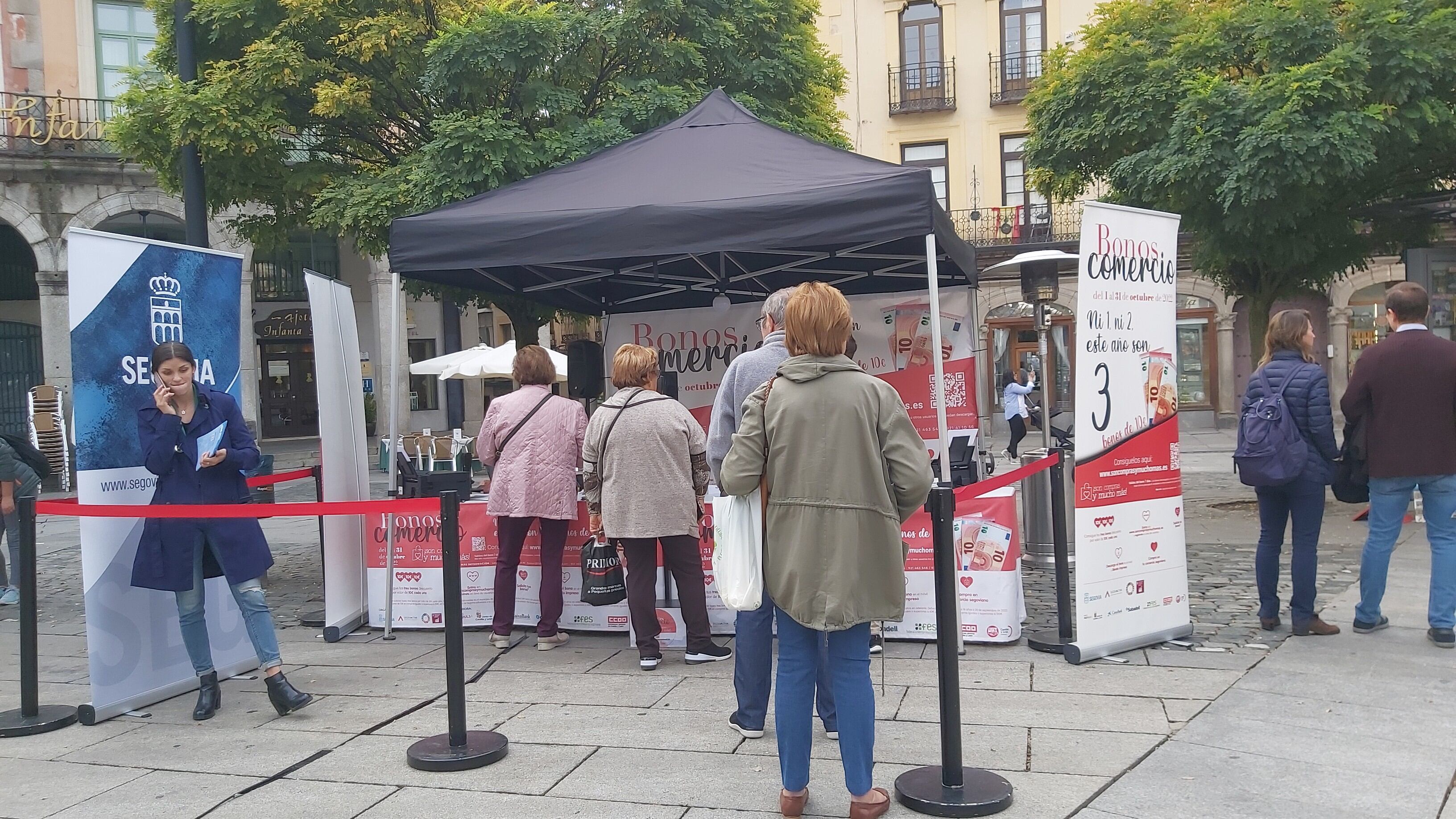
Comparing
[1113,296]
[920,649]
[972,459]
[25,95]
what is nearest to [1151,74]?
[972,459]

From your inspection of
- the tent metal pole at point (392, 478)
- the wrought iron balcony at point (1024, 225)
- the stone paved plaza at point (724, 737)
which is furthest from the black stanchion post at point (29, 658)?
the wrought iron balcony at point (1024, 225)

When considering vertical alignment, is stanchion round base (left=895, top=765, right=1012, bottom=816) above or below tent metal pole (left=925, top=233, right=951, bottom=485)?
below

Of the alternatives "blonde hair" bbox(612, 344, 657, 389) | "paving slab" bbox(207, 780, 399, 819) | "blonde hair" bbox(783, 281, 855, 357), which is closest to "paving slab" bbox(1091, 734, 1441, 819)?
"blonde hair" bbox(783, 281, 855, 357)

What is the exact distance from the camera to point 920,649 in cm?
595

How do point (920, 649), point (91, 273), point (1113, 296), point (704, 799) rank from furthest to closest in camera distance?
point (920, 649)
point (1113, 296)
point (91, 273)
point (704, 799)

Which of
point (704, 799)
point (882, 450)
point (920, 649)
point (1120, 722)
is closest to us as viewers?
point (882, 450)

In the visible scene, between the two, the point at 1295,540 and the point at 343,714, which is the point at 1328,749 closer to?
the point at 1295,540

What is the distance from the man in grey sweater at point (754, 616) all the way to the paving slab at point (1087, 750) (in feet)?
2.67

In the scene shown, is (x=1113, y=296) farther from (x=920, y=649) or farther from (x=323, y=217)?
(x=323, y=217)

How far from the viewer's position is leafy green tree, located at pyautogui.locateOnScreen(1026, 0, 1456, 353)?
9.38 m

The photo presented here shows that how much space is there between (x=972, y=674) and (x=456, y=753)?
2.57 metres

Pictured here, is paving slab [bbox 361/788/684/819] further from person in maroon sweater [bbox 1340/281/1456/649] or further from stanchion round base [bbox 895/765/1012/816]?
person in maroon sweater [bbox 1340/281/1456/649]

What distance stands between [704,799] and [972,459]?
15.7ft

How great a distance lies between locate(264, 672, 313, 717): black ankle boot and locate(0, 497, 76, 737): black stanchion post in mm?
995
